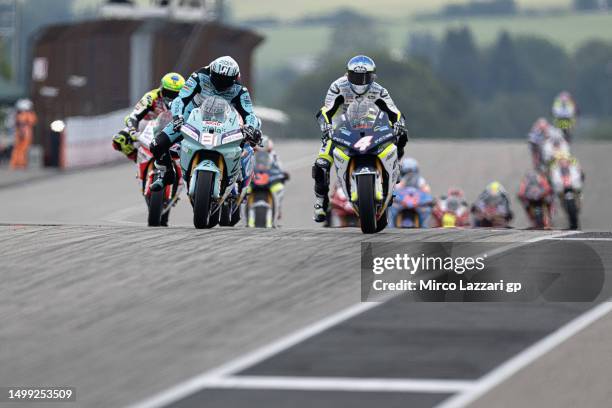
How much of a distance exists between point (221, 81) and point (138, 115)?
2669mm

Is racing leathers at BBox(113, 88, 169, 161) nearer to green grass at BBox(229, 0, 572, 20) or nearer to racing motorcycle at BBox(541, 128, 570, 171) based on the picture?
racing motorcycle at BBox(541, 128, 570, 171)

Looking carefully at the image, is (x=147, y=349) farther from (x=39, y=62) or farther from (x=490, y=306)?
(x=39, y=62)

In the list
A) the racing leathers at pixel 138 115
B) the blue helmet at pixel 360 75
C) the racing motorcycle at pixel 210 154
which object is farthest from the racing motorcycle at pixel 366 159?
the racing leathers at pixel 138 115

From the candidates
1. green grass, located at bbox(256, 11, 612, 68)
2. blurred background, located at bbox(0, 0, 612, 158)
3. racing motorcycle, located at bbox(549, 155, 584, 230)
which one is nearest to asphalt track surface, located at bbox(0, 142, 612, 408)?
racing motorcycle, located at bbox(549, 155, 584, 230)

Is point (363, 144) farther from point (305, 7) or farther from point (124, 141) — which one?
point (305, 7)

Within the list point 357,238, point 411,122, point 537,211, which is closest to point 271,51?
point 411,122

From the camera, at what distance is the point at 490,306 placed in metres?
11.4

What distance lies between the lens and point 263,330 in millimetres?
10453

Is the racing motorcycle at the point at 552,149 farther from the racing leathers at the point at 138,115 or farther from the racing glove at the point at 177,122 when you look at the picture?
the racing glove at the point at 177,122

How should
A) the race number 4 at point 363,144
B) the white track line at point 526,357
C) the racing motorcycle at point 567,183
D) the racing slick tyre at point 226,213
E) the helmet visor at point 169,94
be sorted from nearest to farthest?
the white track line at point 526,357
the race number 4 at point 363,144
the racing slick tyre at point 226,213
the helmet visor at point 169,94
the racing motorcycle at point 567,183

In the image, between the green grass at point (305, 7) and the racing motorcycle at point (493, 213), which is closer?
the racing motorcycle at point (493, 213)

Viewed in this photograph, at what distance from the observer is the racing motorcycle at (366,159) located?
15.0 metres

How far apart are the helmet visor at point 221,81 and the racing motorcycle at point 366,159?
1.14 meters

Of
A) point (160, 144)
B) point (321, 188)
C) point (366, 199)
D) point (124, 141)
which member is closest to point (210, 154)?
point (160, 144)
